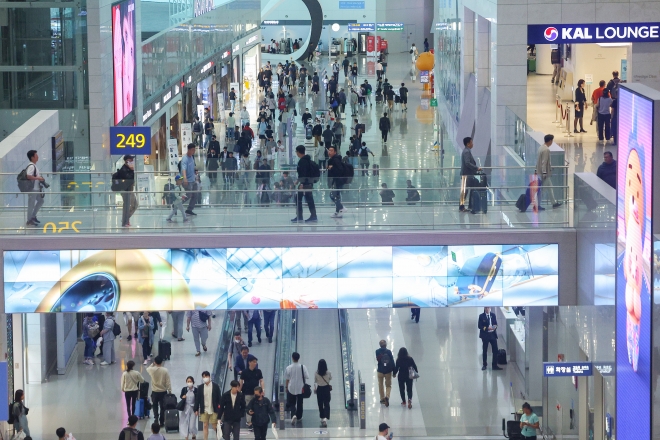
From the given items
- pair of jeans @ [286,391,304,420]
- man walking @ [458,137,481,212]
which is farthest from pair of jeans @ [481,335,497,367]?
man walking @ [458,137,481,212]

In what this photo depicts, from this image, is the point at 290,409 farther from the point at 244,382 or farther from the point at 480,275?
the point at 480,275

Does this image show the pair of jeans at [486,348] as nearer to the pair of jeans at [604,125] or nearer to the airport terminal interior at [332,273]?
the airport terminal interior at [332,273]

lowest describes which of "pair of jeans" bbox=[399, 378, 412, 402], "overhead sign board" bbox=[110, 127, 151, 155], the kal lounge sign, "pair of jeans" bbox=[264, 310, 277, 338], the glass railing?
"pair of jeans" bbox=[399, 378, 412, 402]

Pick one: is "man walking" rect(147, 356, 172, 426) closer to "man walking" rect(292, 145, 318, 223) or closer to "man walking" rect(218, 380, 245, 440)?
"man walking" rect(218, 380, 245, 440)

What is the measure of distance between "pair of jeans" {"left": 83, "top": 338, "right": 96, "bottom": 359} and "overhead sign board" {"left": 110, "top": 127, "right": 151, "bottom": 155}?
3836 millimetres

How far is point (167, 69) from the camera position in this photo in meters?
34.8

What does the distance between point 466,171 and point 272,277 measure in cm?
338

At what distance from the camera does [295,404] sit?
60.8 ft

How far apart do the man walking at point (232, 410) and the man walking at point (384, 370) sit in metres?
2.76

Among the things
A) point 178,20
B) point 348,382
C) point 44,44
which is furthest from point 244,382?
point 178,20

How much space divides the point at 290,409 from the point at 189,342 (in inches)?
194

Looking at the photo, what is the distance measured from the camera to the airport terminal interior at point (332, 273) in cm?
1494

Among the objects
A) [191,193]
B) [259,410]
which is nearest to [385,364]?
[259,410]

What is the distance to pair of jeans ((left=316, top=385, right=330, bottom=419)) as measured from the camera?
59.4 ft
